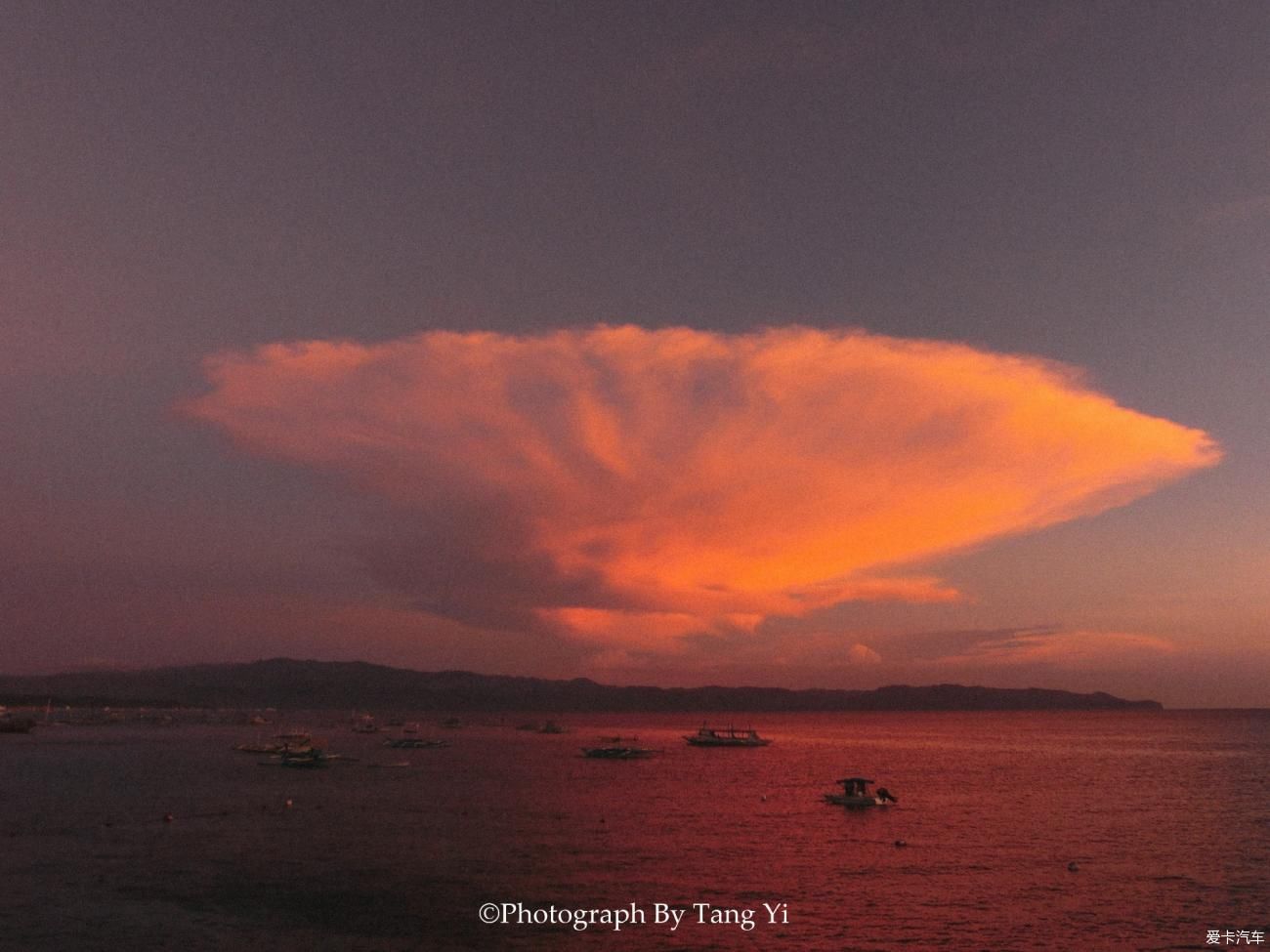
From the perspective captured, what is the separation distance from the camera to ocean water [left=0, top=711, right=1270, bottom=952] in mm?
35531

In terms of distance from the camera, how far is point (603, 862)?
48844mm

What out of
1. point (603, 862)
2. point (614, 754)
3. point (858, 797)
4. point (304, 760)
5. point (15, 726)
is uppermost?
point (603, 862)

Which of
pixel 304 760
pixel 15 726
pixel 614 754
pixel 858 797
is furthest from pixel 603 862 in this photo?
pixel 15 726

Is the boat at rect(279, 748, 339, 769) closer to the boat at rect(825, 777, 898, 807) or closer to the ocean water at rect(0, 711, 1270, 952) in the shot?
the ocean water at rect(0, 711, 1270, 952)

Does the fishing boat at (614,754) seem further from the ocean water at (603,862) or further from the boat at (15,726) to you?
the boat at (15,726)

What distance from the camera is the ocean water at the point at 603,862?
3553cm

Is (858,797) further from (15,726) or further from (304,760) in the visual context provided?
(15,726)

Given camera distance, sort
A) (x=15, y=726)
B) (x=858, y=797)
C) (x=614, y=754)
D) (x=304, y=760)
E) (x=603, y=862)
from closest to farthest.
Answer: (x=603, y=862) < (x=858, y=797) < (x=304, y=760) < (x=614, y=754) < (x=15, y=726)

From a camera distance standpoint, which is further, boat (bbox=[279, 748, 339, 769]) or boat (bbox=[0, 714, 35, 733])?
boat (bbox=[0, 714, 35, 733])

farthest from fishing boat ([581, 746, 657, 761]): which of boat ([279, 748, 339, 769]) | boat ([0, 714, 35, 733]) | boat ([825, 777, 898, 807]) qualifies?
boat ([0, 714, 35, 733])

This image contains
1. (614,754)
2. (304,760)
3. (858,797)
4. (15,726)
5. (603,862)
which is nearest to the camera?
(603,862)

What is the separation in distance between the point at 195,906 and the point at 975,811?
59634mm

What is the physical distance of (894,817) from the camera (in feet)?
232

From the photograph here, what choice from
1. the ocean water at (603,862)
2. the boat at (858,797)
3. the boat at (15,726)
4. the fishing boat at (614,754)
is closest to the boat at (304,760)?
the ocean water at (603,862)
